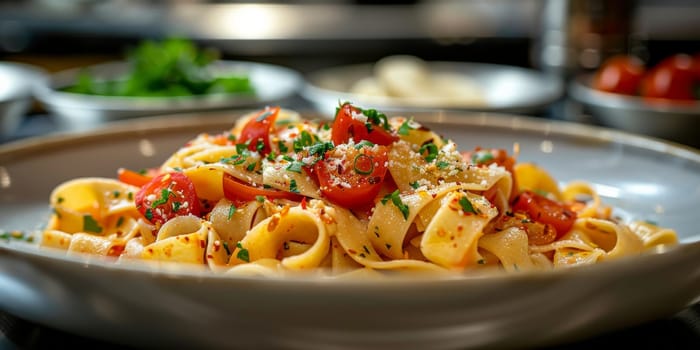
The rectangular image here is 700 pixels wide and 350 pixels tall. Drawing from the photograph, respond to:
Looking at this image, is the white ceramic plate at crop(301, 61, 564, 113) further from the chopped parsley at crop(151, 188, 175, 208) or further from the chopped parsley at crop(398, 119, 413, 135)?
the chopped parsley at crop(151, 188, 175, 208)

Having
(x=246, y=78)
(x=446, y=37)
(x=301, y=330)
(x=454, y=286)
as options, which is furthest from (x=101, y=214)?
(x=446, y=37)

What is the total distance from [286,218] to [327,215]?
0.32ft

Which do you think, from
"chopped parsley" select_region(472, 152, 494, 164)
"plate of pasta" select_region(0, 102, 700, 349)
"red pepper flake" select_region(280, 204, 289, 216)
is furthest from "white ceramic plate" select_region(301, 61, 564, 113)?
"red pepper flake" select_region(280, 204, 289, 216)

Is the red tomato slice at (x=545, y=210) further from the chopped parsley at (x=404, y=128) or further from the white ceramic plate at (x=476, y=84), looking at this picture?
the white ceramic plate at (x=476, y=84)

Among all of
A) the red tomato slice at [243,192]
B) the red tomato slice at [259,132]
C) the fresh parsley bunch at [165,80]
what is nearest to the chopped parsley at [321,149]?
the red tomato slice at [243,192]

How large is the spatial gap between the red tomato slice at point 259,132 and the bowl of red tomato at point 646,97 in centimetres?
189

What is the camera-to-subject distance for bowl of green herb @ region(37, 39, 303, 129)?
3342 mm

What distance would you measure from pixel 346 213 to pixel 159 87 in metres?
2.62

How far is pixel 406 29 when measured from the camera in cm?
831

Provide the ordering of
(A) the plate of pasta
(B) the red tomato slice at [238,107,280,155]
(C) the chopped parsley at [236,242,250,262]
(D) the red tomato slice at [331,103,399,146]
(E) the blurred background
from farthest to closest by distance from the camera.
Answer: (E) the blurred background → (B) the red tomato slice at [238,107,280,155] → (D) the red tomato slice at [331,103,399,146] → (C) the chopped parsley at [236,242,250,262] → (A) the plate of pasta

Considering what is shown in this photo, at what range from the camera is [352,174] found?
5.72ft

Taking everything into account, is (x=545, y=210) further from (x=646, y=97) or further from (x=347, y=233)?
(x=646, y=97)

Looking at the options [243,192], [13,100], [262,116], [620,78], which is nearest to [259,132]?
[262,116]

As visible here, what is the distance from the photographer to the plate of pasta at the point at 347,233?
113 centimetres
